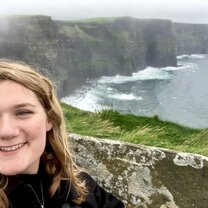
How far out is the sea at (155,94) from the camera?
3221 inches

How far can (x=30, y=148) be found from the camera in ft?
9.10

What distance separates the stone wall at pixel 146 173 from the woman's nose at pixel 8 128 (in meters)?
2.30

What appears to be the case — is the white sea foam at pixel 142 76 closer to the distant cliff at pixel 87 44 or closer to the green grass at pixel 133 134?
the distant cliff at pixel 87 44

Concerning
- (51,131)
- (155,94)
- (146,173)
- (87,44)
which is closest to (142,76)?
(87,44)

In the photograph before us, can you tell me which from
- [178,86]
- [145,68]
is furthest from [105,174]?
[145,68]

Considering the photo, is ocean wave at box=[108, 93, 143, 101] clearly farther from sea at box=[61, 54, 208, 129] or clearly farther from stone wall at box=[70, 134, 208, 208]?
A: stone wall at box=[70, 134, 208, 208]

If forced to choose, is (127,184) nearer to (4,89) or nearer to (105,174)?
(105,174)

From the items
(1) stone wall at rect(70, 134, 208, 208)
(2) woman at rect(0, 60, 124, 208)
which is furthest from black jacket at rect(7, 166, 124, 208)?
(1) stone wall at rect(70, 134, 208, 208)

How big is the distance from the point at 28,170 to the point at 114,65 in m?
158

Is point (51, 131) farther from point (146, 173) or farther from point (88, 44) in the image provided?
point (88, 44)

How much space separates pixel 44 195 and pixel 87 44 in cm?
15131

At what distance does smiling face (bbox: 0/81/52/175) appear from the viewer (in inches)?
106

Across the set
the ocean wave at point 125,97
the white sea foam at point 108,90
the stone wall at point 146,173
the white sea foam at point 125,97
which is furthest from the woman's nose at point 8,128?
the white sea foam at point 125,97

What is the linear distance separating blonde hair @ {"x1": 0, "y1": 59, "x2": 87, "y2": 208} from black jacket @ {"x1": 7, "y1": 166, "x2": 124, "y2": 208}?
0.05 meters
